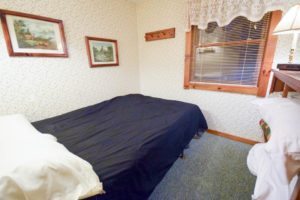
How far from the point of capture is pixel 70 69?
6.36 feet

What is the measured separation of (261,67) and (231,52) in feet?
1.45

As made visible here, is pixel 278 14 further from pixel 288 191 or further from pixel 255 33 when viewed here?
pixel 288 191

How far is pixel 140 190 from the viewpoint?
1.04 m

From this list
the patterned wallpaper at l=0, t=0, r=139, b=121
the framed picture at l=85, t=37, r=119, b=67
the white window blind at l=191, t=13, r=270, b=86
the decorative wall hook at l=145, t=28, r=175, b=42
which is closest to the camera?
the patterned wallpaper at l=0, t=0, r=139, b=121

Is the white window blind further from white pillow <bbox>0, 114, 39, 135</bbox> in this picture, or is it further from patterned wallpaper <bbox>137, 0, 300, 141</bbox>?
white pillow <bbox>0, 114, 39, 135</bbox>

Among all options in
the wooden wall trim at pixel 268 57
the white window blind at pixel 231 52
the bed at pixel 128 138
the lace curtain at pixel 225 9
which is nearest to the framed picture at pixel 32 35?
the bed at pixel 128 138

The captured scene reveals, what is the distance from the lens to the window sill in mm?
2019

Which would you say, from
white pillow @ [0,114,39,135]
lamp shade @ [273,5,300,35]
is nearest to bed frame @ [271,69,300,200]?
lamp shade @ [273,5,300,35]

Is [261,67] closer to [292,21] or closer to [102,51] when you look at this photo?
[292,21]

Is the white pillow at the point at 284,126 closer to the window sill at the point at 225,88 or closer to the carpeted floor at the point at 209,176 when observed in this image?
the carpeted floor at the point at 209,176

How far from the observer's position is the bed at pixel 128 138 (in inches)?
37.1

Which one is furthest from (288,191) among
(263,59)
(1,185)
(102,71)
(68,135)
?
(102,71)

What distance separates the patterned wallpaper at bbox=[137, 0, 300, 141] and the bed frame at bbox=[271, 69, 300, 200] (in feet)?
1.63

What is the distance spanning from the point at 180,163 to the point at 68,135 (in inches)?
52.2
